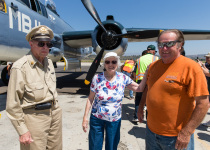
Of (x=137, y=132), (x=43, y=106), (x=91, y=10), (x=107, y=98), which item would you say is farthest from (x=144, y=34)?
(x=43, y=106)

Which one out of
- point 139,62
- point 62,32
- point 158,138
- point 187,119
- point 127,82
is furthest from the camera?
point 62,32

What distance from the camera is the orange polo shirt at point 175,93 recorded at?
4.33 feet

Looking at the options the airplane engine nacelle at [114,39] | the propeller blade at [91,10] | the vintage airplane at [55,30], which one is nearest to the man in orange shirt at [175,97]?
the vintage airplane at [55,30]

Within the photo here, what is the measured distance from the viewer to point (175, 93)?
1.41m

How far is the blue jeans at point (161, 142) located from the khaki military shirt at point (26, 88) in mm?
1228

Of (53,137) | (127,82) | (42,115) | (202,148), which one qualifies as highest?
(127,82)

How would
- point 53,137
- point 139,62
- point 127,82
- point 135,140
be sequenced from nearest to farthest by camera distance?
point 53,137
point 127,82
point 135,140
point 139,62

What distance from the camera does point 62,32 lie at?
29.0 ft

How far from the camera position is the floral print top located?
193cm

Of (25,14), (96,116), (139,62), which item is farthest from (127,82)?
(25,14)

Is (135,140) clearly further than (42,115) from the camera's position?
Yes

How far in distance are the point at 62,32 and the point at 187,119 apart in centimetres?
870

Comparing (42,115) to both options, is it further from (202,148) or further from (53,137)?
→ (202,148)

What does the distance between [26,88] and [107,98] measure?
37.7 inches
